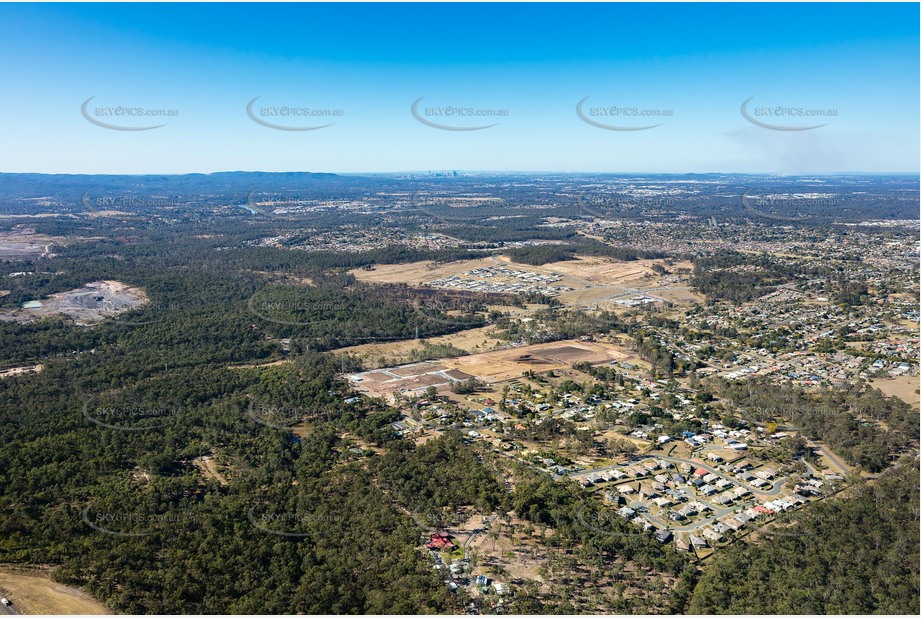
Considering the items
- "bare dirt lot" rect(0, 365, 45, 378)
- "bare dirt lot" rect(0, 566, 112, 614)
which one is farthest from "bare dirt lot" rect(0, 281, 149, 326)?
"bare dirt lot" rect(0, 566, 112, 614)

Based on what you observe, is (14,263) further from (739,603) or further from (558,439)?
(739,603)

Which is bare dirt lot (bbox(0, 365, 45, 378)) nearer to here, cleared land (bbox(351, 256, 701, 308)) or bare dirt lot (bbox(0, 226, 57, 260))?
cleared land (bbox(351, 256, 701, 308))

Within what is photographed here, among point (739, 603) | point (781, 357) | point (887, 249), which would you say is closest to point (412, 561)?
point (739, 603)

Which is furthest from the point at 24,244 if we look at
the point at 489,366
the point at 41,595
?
the point at 41,595

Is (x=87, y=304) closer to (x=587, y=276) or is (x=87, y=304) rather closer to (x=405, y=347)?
(x=405, y=347)

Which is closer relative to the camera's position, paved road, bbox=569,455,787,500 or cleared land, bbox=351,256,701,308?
paved road, bbox=569,455,787,500

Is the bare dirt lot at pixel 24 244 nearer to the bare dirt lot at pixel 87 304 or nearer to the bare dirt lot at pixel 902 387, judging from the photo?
the bare dirt lot at pixel 87 304

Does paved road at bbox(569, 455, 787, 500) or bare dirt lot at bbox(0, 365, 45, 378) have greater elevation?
bare dirt lot at bbox(0, 365, 45, 378)
